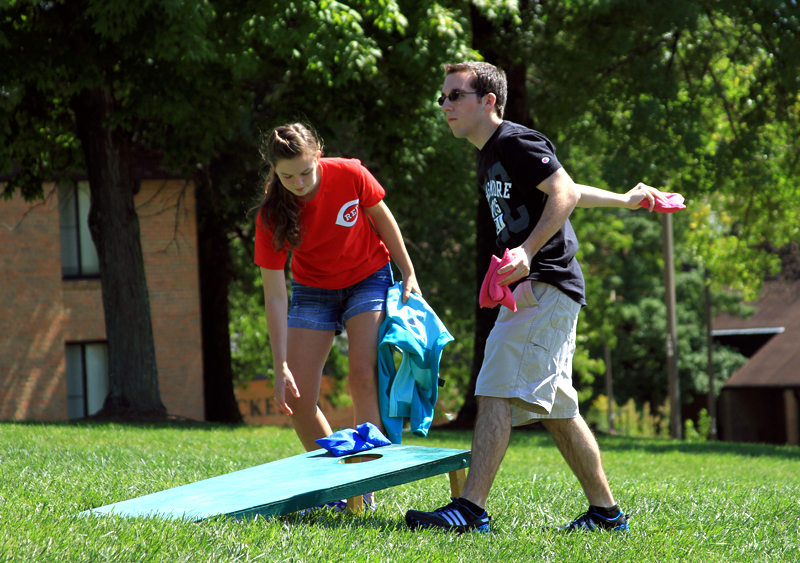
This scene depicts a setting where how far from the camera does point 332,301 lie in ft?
14.8

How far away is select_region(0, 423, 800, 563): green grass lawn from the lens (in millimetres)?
2959

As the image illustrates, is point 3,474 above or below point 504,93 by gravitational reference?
below

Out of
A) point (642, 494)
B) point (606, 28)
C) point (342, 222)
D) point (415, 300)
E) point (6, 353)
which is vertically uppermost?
point (606, 28)

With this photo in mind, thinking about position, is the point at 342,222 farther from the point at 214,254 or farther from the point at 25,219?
the point at 25,219

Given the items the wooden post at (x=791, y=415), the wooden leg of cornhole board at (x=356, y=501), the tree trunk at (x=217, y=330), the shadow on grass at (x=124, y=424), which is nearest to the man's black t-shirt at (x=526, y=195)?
the wooden leg of cornhole board at (x=356, y=501)

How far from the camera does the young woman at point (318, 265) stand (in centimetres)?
412

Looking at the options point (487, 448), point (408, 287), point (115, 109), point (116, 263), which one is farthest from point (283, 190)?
point (115, 109)

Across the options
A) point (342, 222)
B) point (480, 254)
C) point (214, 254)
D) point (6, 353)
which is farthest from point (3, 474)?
point (6, 353)

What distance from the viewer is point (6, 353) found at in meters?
19.7

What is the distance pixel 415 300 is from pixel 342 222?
596mm

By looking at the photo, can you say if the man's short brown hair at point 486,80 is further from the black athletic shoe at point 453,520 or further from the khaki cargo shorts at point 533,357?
the black athletic shoe at point 453,520

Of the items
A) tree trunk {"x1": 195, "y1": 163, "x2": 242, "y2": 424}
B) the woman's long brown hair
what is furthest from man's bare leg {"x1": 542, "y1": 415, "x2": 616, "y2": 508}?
tree trunk {"x1": 195, "y1": 163, "x2": 242, "y2": 424}

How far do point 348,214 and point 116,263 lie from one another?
8.45 m

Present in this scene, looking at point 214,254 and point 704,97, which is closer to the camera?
point 704,97
